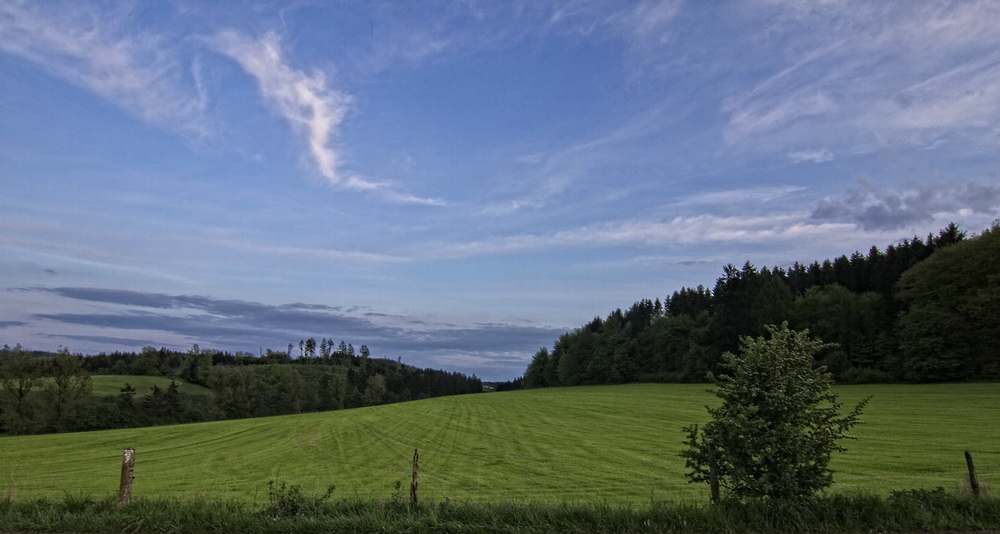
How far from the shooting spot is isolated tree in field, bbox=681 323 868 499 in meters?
9.48

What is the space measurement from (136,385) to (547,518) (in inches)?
6027

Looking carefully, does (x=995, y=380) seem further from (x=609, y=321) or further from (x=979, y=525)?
(x=609, y=321)

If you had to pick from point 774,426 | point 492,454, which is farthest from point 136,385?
point 774,426

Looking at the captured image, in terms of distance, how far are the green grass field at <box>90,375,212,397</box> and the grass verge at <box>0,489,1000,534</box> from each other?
126881 millimetres

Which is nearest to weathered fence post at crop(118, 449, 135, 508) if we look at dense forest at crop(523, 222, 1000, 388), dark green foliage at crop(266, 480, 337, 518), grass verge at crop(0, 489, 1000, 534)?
grass verge at crop(0, 489, 1000, 534)

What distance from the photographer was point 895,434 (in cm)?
3198

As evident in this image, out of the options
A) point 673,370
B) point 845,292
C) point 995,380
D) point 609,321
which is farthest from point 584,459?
point 609,321

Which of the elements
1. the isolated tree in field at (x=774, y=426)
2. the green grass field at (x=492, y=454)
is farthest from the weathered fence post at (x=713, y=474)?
the green grass field at (x=492, y=454)

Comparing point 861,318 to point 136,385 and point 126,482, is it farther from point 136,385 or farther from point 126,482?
point 136,385

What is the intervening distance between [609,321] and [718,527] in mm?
148701

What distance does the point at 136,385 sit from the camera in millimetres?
132625

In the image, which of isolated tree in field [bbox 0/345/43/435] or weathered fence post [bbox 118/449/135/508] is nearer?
weathered fence post [bbox 118/449/135/508]

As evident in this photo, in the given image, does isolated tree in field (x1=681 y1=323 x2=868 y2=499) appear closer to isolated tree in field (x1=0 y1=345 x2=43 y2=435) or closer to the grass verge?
the grass verge

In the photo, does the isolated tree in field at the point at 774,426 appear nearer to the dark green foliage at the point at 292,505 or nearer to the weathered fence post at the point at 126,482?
the dark green foliage at the point at 292,505
